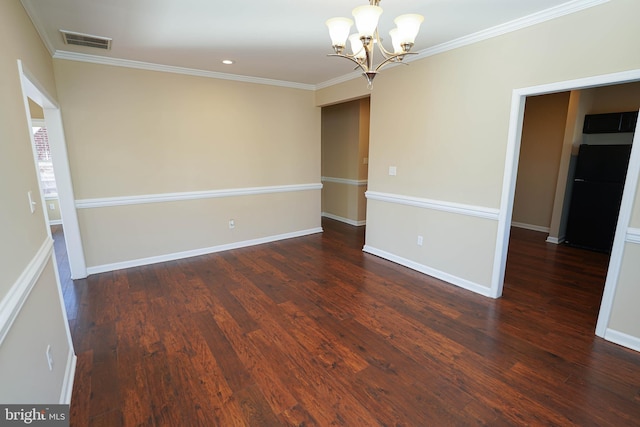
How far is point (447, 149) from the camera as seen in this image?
334 cm

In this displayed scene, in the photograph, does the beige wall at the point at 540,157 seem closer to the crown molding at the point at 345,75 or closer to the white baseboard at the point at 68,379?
the crown molding at the point at 345,75

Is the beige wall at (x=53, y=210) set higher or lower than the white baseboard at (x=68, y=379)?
higher

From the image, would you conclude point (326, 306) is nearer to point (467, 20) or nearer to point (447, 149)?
point (447, 149)

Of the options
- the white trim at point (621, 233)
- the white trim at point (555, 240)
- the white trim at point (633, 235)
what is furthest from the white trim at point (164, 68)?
the white trim at point (555, 240)

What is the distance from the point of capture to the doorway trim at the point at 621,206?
86.8 inches

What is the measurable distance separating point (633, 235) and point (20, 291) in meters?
3.73

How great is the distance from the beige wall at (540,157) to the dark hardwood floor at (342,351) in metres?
1.93

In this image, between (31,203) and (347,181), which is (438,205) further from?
(31,203)

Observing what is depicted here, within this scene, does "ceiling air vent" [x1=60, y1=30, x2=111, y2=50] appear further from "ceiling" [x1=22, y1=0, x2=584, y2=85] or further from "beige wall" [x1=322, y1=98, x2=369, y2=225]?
"beige wall" [x1=322, y1=98, x2=369, y2=225]

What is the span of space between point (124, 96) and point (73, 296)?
236cm

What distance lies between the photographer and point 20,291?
1.34m

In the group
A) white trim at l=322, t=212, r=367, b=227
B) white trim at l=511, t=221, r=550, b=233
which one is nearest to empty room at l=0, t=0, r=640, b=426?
white trim at l=511, t=221, r=550, b=233

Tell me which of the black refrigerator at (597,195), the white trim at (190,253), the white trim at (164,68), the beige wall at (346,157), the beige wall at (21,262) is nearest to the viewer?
the beige wall at (21,262)

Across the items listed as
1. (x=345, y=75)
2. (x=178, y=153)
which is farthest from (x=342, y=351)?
Answer: (x=345, y=75)
